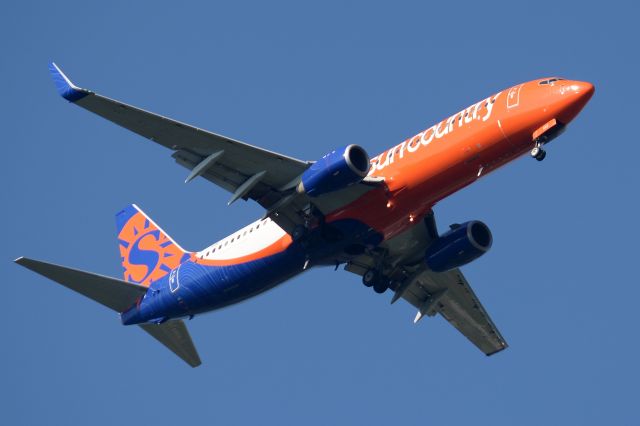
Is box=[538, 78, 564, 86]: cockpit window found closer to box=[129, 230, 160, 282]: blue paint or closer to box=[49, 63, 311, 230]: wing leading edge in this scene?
box=[49, 63, 311, 230]: wing leading edge

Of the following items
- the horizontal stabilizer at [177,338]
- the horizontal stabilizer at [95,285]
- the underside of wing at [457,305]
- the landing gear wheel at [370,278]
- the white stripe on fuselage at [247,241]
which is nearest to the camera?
the horizontal stabilizer at [95,285]

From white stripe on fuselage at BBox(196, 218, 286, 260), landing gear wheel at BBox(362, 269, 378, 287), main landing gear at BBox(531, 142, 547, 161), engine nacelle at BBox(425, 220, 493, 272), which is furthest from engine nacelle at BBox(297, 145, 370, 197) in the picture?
landing gear wheel at BBox(362, 269, 378, 287)

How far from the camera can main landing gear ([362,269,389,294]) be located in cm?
5806

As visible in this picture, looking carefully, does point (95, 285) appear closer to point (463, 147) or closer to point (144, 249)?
point (144, 249)

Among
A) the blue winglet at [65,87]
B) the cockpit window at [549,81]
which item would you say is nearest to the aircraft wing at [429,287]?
the cockpit window at [549,81]

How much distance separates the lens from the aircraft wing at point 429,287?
57656mm

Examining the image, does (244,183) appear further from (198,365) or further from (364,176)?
(198,365)

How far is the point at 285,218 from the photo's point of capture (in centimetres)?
5356

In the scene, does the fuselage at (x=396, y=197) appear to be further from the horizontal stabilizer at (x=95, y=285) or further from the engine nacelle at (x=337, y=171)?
the engine nacelle at (x=337, y=171)

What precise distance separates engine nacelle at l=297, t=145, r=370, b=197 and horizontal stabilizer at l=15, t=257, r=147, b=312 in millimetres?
12117

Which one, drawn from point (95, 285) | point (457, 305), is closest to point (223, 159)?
point (95, 285)

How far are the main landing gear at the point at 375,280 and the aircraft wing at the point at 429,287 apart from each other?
51 cm

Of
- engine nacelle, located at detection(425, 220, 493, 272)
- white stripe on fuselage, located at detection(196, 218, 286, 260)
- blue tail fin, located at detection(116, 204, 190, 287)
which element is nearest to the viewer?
white stripe on fuselage, located at detection(196, 218, 286, 260)

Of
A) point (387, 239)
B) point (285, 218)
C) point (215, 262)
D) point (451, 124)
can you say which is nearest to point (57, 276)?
point (215, 262)
